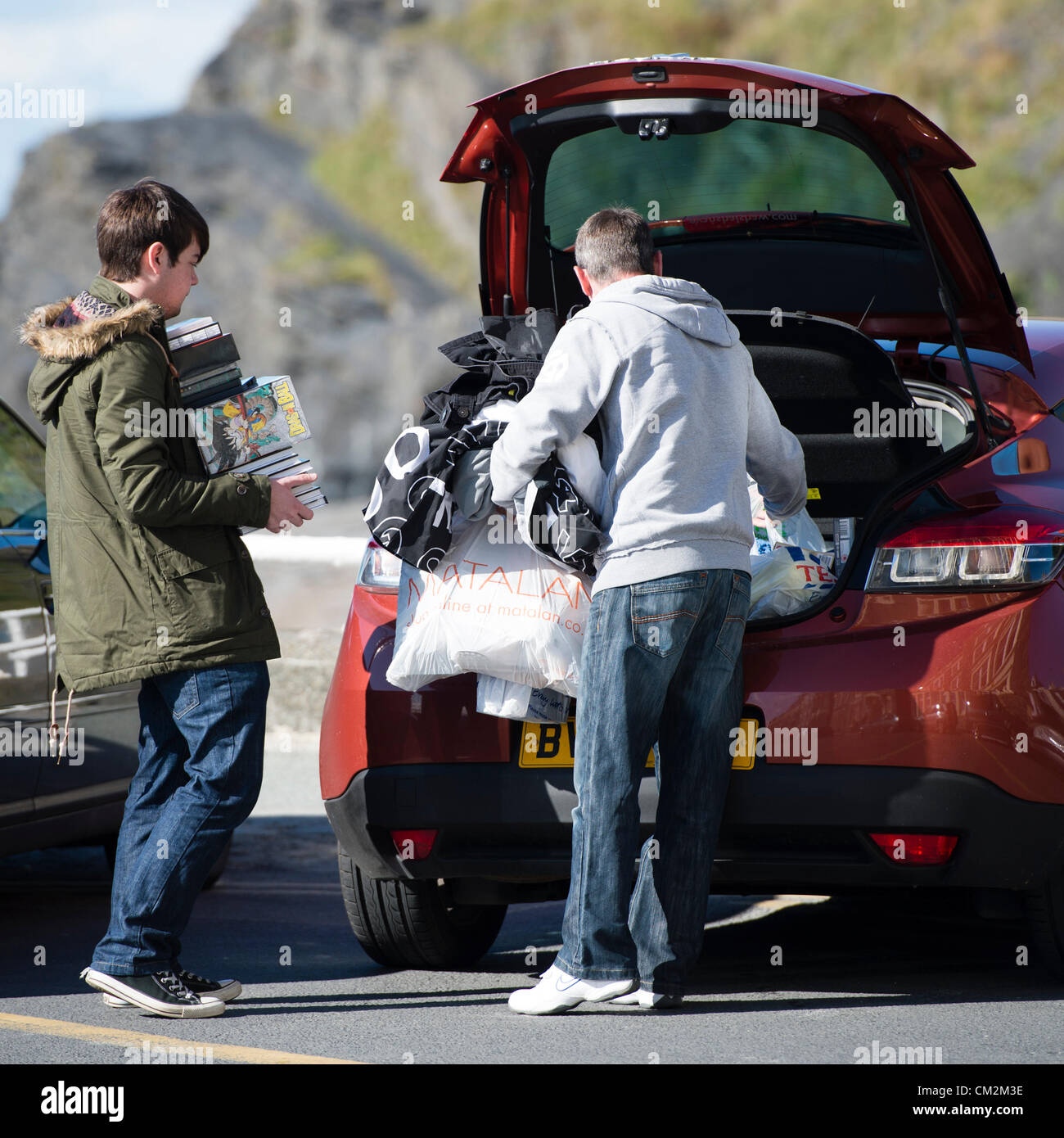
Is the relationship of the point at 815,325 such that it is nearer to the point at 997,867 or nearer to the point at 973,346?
the point at 973,346

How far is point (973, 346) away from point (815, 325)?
17.8 inches

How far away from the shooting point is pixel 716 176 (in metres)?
4.80

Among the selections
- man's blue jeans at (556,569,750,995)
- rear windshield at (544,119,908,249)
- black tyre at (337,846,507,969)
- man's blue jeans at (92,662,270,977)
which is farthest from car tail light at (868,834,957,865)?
rear windshield at (544,119,908,249)

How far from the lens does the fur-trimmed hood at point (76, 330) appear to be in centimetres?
367

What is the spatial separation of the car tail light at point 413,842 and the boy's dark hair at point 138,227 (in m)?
1.46

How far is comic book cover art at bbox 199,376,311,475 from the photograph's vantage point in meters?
3.79

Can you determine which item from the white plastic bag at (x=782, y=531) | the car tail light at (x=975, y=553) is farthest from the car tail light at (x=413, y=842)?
the car tail light at (x=975, y=553)

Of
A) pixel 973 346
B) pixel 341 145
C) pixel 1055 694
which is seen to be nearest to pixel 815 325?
pixel 973 346

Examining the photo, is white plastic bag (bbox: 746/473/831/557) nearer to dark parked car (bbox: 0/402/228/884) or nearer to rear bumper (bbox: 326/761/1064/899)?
rear bumper (bbox: 326/761/1064/899)

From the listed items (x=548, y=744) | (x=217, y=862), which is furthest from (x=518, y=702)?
(x=217, y=862)

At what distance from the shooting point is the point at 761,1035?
3.49 m

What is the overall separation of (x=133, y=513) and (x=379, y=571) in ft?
2.24

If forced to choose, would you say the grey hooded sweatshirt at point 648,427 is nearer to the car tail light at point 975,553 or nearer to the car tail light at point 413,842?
the car tail light at point 975,553

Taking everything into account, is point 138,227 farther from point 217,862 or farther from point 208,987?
point 217,862
